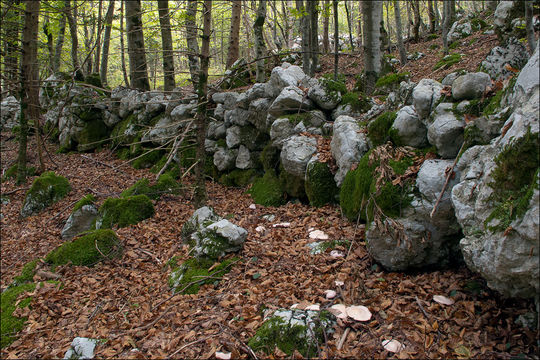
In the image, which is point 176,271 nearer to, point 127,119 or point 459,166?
point 459,166

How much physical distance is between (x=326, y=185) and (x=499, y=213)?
11.3 ft

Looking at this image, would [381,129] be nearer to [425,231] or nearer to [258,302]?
[425,231]

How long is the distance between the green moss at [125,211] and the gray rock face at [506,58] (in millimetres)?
6368

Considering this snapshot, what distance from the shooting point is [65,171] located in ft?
34.7

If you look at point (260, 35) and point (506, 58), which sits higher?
point (260, 35)

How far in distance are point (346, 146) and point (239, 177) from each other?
10.9 feet

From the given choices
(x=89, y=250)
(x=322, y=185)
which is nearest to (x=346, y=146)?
(x=322, y=185)

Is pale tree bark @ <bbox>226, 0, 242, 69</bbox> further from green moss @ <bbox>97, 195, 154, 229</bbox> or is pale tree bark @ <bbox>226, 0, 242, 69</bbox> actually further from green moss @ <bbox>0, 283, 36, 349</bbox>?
green moss @ <bbox>0, 283, 36, 349</bbox>

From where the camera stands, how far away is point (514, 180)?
2.81 m

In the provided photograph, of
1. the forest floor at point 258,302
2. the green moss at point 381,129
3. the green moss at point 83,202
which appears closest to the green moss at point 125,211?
the forest floor at point 258,302

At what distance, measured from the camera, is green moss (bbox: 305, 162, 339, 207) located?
6078 mm

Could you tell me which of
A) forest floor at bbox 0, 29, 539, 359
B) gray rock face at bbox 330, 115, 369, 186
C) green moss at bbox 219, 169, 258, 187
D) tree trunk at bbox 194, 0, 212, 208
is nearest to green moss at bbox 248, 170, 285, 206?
green moss at bbox 219, 169, 258, 187

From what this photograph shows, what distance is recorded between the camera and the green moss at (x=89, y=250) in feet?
17.9

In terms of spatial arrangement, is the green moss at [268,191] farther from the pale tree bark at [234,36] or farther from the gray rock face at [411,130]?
the pale tree bark at [234,36]
